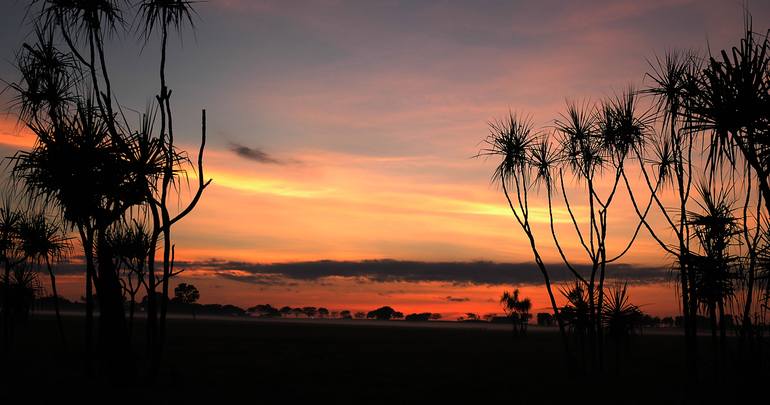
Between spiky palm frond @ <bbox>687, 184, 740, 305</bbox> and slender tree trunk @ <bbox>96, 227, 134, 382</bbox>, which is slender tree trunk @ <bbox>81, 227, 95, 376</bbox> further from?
spiky palm frond @ <bbox>687, 184, 740, 305</bbox>

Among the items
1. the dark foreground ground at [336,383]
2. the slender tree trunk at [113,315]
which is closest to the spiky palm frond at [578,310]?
the dark foreground ground at [336,383]

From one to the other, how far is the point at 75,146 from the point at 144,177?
1.55 metres

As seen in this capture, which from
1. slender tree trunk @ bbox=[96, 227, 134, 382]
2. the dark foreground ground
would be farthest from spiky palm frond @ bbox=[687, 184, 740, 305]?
slender tree trunk @ bbox=[96, 227, 134, 382]

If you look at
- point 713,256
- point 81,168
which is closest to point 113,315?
point 81,168

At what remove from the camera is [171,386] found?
15.0 m

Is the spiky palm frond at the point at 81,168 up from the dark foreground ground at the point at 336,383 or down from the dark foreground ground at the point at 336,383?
up

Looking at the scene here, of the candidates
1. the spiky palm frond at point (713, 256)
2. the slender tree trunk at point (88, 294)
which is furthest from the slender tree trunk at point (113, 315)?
the spiky palm frond at point (713, 256)

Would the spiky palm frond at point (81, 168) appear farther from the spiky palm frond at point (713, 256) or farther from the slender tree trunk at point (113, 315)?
the spiky palm frond at point (713, 256)

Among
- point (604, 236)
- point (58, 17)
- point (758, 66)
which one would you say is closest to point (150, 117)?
point (58, 17)

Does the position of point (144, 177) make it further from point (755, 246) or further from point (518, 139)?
point (755, 246)

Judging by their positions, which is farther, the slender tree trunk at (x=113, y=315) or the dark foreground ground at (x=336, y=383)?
the dark foreground ground at (x=336, y=383)

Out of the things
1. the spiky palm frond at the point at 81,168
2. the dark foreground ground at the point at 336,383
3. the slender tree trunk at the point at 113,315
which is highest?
the spiky palm frond at the point at 81,168

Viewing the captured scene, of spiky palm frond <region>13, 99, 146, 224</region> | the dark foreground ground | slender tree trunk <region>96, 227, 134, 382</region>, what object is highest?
spiky palm frond <region>13, 99, 146, 224</region>

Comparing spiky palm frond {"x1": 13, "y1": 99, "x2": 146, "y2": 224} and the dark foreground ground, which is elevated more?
spiky palm frond {"x1": 13, "y1": 99, "x2": 146, "y2": 224}
